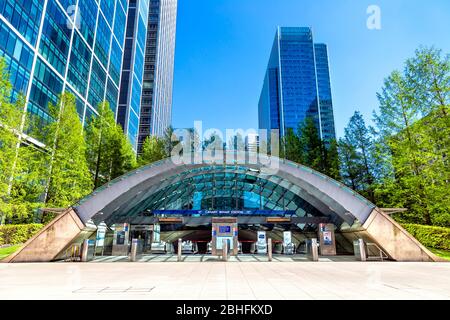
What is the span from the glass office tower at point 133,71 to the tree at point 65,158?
4049cm

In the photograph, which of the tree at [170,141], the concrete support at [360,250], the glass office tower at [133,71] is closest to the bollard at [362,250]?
the concrete support at [360,250]

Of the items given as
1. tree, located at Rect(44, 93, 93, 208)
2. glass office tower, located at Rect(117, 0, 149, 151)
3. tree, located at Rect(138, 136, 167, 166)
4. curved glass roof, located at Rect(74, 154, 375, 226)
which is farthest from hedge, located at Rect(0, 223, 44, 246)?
glass office tower, located at Rect(117, 0, 149, 151)

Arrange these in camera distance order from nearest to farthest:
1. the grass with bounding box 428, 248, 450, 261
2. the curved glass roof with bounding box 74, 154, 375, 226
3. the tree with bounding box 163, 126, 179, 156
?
the grass with bounding box 428, 248, 450, 261 → the curved glass roof with bounding box 74, 154, 375, 226 → the tree with bounding box 163, 126, 179, 156

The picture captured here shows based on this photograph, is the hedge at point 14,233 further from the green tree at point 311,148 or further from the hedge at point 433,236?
the hedge at point 433,236

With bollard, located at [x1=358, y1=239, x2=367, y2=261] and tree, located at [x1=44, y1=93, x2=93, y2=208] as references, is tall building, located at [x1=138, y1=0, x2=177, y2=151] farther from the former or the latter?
bollard, located at [x1=358, y1=239, x2=367, y2=261]

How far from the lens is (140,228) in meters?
20.4

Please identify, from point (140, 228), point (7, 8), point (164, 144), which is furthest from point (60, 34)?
point (140, 228)

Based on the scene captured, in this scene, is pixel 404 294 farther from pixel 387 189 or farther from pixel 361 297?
pixel 387 189

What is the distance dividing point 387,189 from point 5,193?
28.7 metres

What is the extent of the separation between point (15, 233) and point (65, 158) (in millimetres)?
6542

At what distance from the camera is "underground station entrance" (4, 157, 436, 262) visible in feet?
48.3

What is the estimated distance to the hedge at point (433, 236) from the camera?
16297mm

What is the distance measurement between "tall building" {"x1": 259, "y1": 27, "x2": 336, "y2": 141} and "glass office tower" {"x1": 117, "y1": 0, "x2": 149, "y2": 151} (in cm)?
8904

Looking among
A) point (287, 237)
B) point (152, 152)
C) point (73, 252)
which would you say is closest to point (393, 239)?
point (287, 237)
